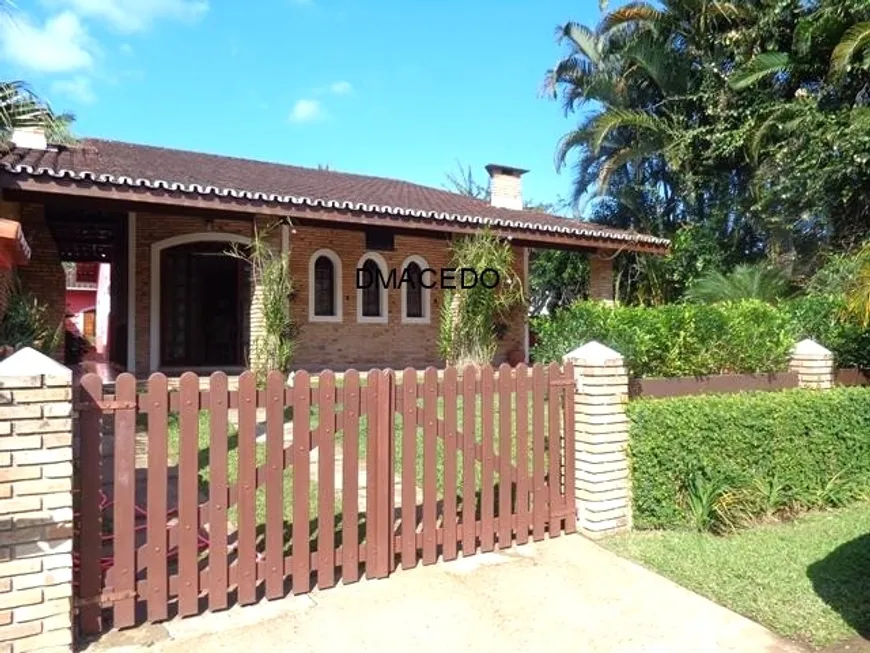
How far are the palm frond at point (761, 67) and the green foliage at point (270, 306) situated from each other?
1246 cm

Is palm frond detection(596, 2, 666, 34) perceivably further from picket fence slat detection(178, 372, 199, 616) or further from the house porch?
picket fence slat detection(178, 372, 199, 616)

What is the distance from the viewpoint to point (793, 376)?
7.98 meters

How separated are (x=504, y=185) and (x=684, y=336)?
11.3m

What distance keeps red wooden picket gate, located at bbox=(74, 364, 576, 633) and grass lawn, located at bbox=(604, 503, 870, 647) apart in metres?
0.82

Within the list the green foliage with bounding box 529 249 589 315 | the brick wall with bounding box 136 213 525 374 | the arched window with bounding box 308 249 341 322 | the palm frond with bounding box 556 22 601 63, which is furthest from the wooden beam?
the palm frond with bounding box 556 22 601 63

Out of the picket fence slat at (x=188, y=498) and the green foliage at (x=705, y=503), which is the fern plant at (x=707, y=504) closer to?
the green foliage at (x=705, y=503)

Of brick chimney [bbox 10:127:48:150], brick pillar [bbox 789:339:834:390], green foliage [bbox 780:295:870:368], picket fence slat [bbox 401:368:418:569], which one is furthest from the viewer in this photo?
brick chimney [bbox 10:127:48:150]

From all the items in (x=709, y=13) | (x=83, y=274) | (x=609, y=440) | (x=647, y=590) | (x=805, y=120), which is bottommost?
(x=647, y=590)

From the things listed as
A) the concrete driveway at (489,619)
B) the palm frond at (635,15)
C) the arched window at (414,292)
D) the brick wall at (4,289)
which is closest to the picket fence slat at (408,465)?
the concrete driveway at (489,619)

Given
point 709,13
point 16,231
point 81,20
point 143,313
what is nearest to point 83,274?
point 143,313

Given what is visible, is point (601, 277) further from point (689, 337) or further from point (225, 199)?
point (225, 199)

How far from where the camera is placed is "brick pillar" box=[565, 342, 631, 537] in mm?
4963

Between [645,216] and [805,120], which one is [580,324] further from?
[645,216]

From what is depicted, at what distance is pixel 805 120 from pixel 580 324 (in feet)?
33.9
